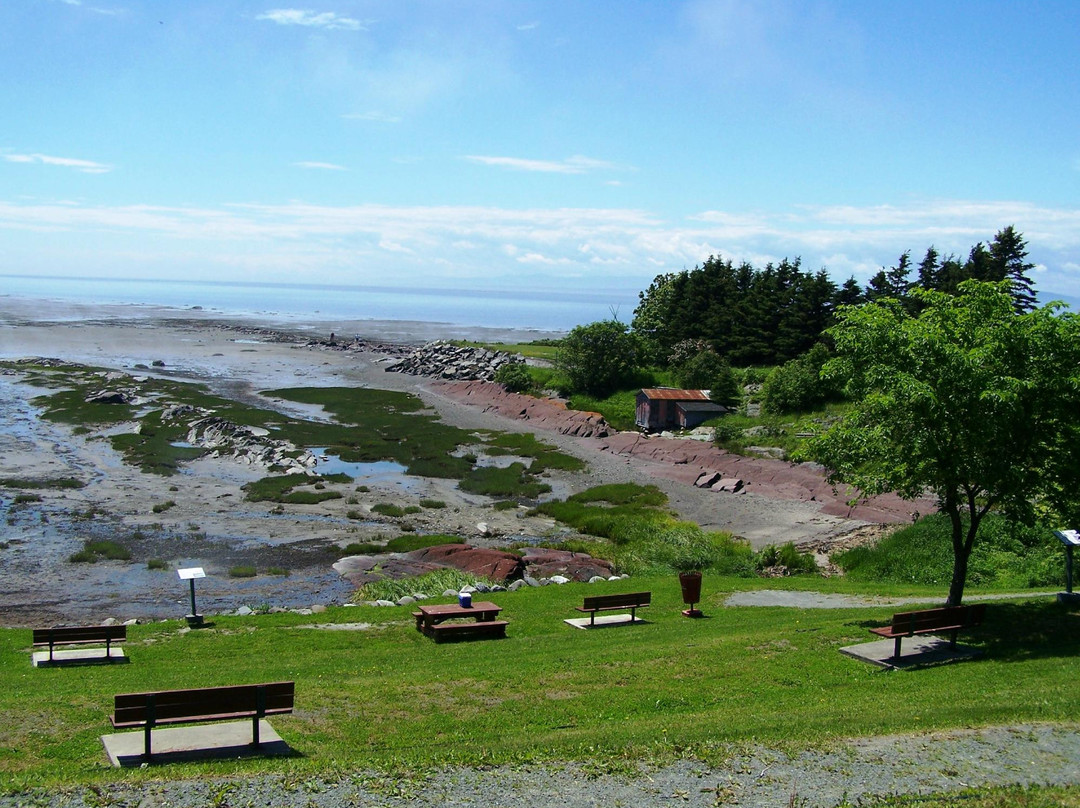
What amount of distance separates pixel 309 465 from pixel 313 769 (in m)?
40.1

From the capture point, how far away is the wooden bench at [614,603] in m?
20.3

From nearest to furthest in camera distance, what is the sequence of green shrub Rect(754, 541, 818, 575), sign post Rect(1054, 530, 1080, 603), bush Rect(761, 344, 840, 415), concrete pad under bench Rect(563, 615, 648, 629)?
sign post Rect(1054, 530, 1080, 603), concrete pad under bench Rect(563, 615, 648, 629), green shrub Rect(754, 541, 818, 575), bush Rect(761, 344, 840, 415)

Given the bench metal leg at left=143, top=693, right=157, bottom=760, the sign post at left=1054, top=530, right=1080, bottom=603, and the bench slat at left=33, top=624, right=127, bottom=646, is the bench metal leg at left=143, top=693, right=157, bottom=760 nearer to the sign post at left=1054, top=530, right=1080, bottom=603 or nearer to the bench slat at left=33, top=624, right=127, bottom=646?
the bench slat at left=33, top=624, right=127, bottom=646

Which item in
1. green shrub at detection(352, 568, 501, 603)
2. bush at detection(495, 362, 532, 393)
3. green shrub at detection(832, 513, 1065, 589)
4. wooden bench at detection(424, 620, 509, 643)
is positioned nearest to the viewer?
wooden bench at detection(424, 620, 509, 643)

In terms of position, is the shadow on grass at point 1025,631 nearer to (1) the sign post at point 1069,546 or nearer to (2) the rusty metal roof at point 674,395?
(1) the sign post at point 1069,546

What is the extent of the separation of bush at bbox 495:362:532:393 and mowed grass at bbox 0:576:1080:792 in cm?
5741

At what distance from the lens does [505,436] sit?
62.1 metres

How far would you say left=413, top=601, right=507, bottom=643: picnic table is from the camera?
19125 millimetres

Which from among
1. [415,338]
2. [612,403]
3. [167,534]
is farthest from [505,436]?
[415,338]

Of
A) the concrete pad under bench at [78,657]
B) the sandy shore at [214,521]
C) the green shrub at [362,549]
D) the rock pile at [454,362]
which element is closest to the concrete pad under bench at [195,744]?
the concrete pad under bench at [78,657]

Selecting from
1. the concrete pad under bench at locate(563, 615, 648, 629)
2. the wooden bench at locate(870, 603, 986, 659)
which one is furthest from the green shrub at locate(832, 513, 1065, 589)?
the concrete pad under bench at locate(563, 615, 648, 629)

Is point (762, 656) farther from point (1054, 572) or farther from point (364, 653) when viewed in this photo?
point (1054, 572)

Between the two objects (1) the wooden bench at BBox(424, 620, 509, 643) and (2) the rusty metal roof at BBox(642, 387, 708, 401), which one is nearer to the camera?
(1) the wooden bench at BBox(424, 620, 509, 643)

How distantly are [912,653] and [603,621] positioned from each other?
7.08 meters
